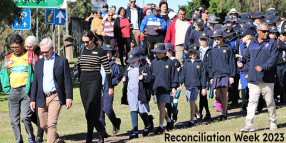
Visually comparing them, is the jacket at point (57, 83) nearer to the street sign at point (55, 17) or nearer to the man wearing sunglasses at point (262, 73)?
the man wearing sunglasses at point (262, 73)

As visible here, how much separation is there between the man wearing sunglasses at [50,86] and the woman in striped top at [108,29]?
40.4 feet

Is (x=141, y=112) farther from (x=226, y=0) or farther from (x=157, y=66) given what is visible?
(x=226, y=0)

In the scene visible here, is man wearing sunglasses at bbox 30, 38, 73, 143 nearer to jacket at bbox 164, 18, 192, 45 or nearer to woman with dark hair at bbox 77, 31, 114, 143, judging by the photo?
woman with dark hair at bbox 77, 31, 114, 143

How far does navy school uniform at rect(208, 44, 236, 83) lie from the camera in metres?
13.7

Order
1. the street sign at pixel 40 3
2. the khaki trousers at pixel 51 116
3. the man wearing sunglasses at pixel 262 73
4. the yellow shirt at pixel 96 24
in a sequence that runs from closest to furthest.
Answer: the khaki trousers at pixel 51 116
the man wearing sunglasses at pixel 262 73
the street sign at pixel 40 3
the yellow shirt at pixel 96 24

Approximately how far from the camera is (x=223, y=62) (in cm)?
1370

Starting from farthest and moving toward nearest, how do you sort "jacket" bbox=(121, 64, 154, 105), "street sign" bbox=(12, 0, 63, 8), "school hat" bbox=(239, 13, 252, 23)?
"street sign" bbox=(12, 0, 63, 8) → "school hat" bbox=(239, 13, 252, 23) → "jacket" bbox=(121, 64, 154, 105)

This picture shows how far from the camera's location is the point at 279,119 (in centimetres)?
1286

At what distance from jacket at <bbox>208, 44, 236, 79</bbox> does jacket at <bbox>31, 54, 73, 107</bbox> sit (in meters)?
4.44

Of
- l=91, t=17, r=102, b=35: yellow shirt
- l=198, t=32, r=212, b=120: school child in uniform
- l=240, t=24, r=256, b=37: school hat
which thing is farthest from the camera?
l=91, t=17, r=102, b=35: yellow shirt

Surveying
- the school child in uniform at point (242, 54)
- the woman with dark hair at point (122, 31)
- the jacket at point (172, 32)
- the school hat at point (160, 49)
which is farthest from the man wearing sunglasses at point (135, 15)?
the school hat at point (160, 49)

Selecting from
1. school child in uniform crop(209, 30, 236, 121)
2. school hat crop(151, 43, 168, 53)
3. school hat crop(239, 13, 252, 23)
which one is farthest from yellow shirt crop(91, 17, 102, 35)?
school hat crop(151, 43, 168, 53)

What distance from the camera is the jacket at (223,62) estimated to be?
13.7m

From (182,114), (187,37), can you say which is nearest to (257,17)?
(187,37)
